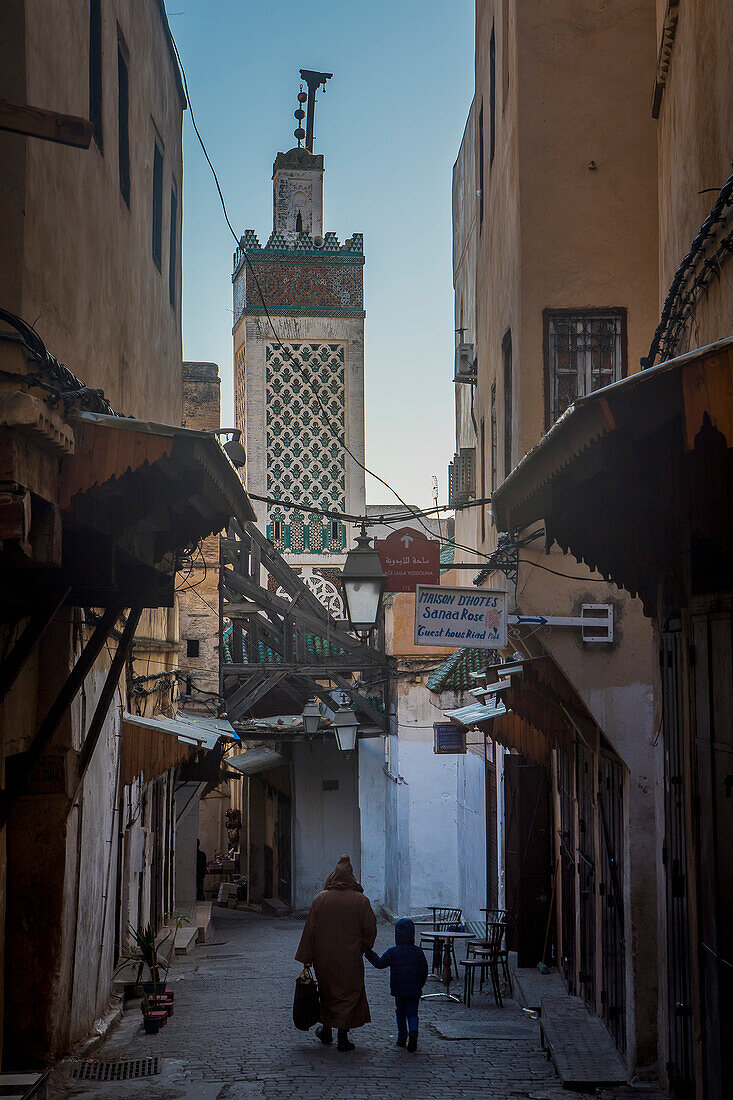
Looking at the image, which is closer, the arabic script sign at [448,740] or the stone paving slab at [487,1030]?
the stone paving slab at [487,1030]

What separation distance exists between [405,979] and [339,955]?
0.55m

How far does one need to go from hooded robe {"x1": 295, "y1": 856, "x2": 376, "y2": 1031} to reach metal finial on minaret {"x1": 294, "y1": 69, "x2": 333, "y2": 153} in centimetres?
1757

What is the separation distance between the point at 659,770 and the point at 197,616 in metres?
13.8

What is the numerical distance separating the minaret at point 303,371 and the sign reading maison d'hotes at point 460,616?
1461 cm

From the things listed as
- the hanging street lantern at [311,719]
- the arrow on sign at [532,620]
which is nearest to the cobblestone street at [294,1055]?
the arrow on sign at [532,620]

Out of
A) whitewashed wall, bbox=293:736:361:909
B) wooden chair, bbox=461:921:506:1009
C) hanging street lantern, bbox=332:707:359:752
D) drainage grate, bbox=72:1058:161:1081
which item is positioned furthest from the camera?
whitewashed wall, bbox=293:736:361:909

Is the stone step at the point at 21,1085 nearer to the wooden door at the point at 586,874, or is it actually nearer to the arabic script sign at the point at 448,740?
the wooden door at the point at 586,874

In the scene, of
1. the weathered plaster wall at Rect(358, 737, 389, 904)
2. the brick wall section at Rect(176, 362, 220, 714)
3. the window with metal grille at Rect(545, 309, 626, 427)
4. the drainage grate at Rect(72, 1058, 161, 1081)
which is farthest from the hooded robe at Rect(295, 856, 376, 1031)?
the weathered plaster wall at Rect(358, 737, 389, 904)

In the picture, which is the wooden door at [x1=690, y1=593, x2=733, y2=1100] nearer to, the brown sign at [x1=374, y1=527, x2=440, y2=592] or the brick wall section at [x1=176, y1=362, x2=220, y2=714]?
the brown sign at [x1=374, y1=527, x2=440, y2=592]

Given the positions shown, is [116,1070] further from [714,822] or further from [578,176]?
[578,176]

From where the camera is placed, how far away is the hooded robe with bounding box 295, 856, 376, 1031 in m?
9.18

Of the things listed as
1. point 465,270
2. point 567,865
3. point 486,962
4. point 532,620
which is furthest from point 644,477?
point 465,270

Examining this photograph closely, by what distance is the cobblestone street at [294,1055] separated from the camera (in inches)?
302

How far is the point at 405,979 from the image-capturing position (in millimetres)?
9266
